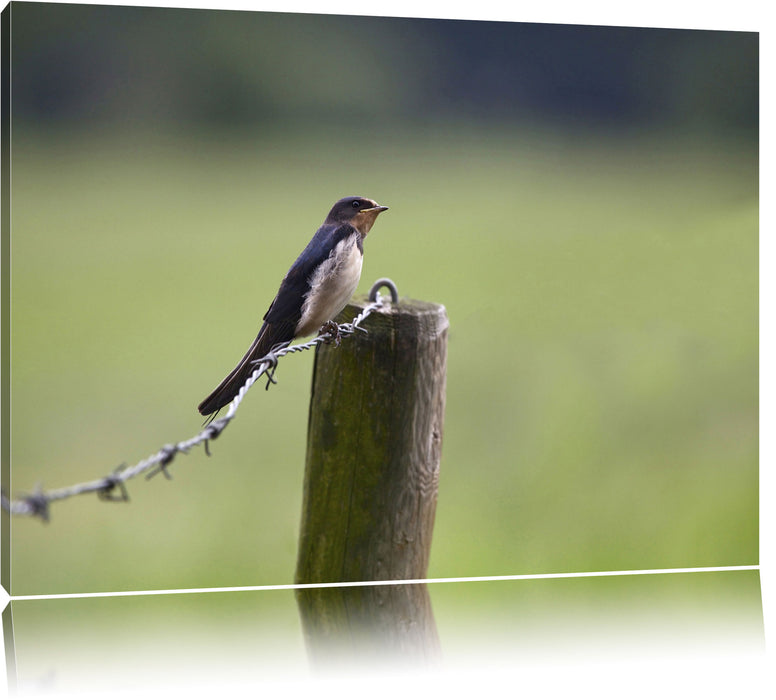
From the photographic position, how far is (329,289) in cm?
396

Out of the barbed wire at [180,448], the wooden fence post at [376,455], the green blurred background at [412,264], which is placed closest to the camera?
the barbed wire at [180,448]

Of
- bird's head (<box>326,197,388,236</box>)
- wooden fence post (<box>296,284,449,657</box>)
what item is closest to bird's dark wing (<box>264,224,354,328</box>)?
bird's head (<box>326,197,388,236</box>)

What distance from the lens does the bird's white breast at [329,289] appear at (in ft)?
12.9

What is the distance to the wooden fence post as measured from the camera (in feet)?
11.5

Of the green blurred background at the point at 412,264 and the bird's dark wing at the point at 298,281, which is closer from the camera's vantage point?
the bird's dark wing at the point at 298,281

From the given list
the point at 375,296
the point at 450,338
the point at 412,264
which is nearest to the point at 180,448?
the point at 375,296

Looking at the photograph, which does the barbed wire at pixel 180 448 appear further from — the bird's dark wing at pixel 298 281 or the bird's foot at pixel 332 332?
the bird's dark wing at pixel 298 281

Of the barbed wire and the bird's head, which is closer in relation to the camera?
the barbed wire

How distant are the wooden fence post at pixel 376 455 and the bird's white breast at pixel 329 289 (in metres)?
0.26

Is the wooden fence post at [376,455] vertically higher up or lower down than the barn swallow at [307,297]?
lower down

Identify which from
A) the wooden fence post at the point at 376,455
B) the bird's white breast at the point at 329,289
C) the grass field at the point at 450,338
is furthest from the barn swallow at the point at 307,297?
the wooden fence post at the point at 376,455

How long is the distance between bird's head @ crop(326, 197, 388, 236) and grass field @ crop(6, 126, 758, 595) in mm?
103

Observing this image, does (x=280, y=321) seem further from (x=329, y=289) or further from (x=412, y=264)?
(x=412, y=264)

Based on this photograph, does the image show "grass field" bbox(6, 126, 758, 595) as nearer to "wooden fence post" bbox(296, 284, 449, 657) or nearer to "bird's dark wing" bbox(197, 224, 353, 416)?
"bird's dark wing" bbox(197, 224, 353, 416)
